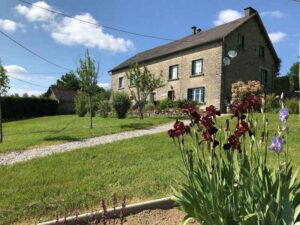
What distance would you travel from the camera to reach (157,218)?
4543 mm

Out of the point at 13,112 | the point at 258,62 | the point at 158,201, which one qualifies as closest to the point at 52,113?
the point at 13,112

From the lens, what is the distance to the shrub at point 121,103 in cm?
2502

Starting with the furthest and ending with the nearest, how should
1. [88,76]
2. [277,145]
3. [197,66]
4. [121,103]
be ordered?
1. [197,66]
2. [121,103]
3. [88,76]
4. [277,145]

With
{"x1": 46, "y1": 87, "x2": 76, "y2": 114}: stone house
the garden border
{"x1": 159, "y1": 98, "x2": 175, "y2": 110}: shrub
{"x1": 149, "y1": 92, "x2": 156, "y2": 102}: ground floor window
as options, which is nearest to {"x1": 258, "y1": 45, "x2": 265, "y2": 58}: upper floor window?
{"x1": 159, "y1": 98, "x2": 175, "y2": 110}: shrub

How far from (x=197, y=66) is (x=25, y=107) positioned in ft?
66.6

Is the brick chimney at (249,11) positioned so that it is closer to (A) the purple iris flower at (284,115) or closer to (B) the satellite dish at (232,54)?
(B) the satellite dish at (232,54)

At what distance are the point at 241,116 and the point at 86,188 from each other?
361 centimetres

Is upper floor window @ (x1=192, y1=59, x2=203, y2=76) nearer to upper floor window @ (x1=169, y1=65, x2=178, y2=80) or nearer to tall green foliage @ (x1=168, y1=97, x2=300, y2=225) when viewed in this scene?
upper floor window @ (x1=169, y1=65, x2=178, y2=80)

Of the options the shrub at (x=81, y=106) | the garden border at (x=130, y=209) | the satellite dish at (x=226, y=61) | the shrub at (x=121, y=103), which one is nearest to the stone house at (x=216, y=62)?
the satellite dish at (x=226, y=61)

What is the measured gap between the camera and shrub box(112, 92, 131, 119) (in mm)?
25016

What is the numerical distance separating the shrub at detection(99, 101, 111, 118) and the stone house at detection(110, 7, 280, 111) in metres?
4.19

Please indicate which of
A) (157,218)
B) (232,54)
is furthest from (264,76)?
(157,218)

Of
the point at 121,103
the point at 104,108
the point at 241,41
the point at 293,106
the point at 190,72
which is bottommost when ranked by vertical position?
the point at 104,108

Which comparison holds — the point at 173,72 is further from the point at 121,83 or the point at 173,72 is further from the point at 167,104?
the point at 121,83
